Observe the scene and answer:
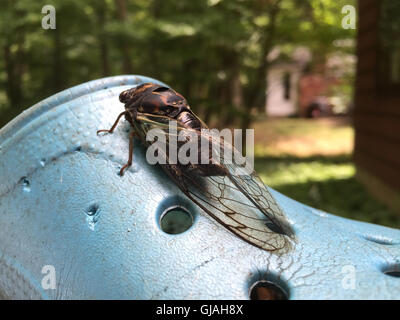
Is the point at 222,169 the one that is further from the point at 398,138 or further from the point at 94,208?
the point at 398,138

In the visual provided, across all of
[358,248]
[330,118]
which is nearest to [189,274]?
[358,248]

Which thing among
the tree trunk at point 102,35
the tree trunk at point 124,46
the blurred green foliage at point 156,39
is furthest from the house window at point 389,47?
the tree trunk at point 102,35

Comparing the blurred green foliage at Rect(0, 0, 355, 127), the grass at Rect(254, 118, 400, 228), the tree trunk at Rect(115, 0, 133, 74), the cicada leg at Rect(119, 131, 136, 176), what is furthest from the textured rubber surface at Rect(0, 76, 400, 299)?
the tree trunk at Rect(115, 0, 133, 74)

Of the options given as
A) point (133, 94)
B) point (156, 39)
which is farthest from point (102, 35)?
point (133, 94)

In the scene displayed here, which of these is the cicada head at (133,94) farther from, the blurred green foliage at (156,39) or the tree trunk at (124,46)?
the tree trunk at (124,46)

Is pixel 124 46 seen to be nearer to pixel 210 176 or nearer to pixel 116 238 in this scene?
pixel 210 176
